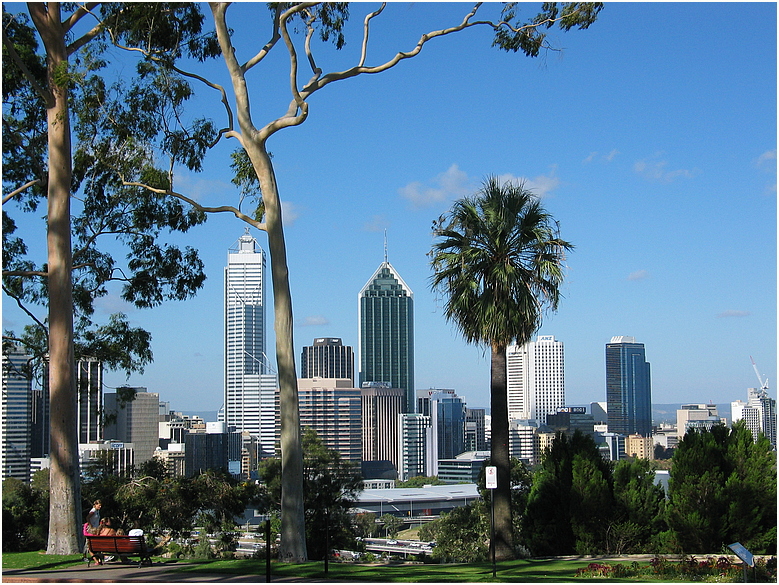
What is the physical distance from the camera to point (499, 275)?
1766 centimetres

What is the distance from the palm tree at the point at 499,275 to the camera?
1759cm

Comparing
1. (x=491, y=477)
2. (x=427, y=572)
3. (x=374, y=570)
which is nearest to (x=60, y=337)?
(x=374, y=570)

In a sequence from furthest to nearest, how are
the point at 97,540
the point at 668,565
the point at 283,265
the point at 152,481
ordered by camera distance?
1. the point at 152,481
2. the point at 283,265
3. the point at 668,565
4. the point at 97,540

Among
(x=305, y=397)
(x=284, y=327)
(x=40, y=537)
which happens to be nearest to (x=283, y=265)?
(x=284, y=327)

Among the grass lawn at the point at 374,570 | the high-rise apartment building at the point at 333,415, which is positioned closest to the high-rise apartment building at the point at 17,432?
the grass lawn at the point at 374,570

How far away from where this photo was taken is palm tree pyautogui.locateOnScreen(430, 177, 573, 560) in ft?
57.7

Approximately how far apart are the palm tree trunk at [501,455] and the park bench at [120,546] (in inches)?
278

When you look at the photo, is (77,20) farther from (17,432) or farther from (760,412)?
(760,412)

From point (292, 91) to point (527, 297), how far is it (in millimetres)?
6490

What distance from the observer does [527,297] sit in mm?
17812

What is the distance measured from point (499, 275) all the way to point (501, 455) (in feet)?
12.3

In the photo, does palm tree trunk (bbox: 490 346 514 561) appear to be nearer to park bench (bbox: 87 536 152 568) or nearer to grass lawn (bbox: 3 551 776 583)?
grass lawn (bbox: 3 551 776 583)

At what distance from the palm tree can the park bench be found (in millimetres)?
7590

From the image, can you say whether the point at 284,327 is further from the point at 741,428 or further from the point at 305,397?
the point at 305,397
